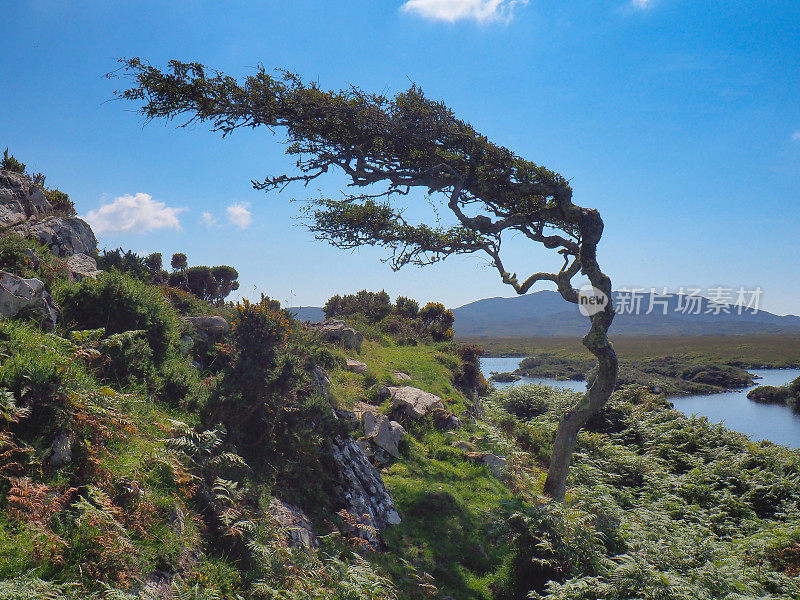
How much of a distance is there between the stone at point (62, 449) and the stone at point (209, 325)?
5.72 metres

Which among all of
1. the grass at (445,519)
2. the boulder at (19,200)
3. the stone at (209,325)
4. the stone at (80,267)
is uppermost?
the boulder at (19,200)

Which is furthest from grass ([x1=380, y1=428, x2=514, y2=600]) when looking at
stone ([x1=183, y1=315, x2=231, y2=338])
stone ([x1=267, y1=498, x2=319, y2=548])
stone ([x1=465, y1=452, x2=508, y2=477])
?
stone ([x1=183, y1=315, x2=231, y2=338])

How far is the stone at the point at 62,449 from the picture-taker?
441cm

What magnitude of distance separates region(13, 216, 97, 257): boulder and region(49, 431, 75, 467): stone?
312 inches

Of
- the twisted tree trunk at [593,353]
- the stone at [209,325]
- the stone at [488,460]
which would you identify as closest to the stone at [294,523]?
the stone at [209,325]

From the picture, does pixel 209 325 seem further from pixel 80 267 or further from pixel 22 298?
pixel 22 298

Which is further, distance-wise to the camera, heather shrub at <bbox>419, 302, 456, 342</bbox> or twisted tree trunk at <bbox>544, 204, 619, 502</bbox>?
heather shrub at <bbox>419, 302, 456, 342</bbox>

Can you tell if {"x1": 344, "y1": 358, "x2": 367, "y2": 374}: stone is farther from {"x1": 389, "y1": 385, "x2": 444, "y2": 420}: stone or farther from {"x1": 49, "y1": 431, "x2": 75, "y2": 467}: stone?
{"x1": 49, "y1": 431, "x2": 75, "y2": 467}: stone

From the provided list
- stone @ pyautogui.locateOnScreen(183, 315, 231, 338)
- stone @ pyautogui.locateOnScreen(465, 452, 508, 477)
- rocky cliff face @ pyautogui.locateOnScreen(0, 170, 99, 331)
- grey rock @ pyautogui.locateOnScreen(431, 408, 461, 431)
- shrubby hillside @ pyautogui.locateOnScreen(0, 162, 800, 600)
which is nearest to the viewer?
shrubby hillside @ pyautogui.locateOnScreen(0, 162, 800, 600)

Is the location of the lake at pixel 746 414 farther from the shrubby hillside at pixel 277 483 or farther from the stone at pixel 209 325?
the stone at pixel 209 325

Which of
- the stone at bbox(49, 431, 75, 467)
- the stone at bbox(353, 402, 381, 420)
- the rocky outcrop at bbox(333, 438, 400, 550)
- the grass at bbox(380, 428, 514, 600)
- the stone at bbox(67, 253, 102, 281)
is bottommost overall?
the grass at bbox(380, 428, 514, 600)

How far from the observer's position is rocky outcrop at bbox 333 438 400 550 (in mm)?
7252

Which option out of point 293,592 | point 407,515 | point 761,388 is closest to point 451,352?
point 407,515

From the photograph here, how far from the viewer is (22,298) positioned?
22.0 feet
